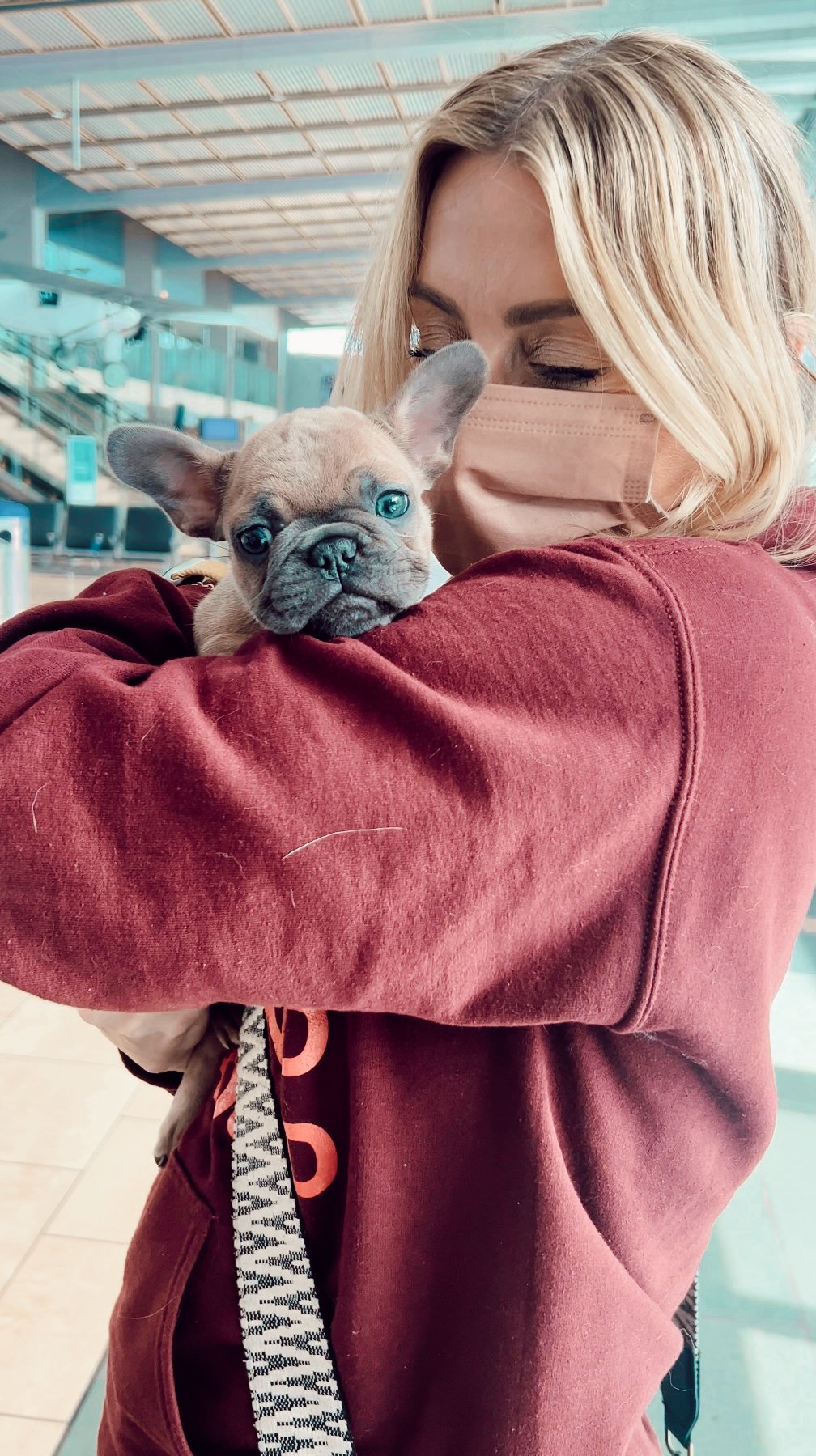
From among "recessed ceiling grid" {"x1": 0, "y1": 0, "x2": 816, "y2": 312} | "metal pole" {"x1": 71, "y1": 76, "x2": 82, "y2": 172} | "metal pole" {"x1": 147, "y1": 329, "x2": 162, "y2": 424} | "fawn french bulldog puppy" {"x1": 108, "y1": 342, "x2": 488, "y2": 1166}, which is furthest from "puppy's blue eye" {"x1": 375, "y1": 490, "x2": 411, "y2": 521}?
"metal pole" {"x1": 147, "y1": 329, "x2": 162, "y2": 424}

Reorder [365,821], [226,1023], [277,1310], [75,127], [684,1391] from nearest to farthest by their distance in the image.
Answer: [365,821] → [277,1310] → [684,1391] → [226,1023] → [75,127]

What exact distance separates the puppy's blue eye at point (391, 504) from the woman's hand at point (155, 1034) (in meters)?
0.63

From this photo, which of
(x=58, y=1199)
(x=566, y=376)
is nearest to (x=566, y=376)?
(x=566, y=376)

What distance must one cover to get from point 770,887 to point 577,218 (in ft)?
1.88

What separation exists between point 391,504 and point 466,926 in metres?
0.74

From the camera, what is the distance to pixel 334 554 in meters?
1.06

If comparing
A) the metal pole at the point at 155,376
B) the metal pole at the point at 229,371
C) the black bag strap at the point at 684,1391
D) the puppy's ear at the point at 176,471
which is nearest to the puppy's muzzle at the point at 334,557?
the puppy's ear at the point at 176,471

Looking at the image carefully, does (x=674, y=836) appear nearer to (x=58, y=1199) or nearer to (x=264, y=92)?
(x=58, y=1199)

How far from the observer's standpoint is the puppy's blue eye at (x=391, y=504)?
1.20m

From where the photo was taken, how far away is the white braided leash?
680 mm

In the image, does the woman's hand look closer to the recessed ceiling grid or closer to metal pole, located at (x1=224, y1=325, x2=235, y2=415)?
the recessed ceiling grid

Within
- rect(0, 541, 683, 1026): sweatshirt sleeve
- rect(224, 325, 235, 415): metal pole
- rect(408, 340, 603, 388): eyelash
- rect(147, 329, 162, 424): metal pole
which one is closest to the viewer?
rect(0, 541, 683, 1026): sweatshirt sleeve

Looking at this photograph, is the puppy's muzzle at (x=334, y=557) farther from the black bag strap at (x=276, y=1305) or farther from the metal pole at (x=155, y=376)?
the metal pole at (x=155, y=376)

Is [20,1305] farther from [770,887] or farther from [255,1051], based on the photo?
[770,887]
